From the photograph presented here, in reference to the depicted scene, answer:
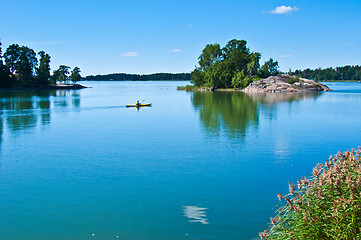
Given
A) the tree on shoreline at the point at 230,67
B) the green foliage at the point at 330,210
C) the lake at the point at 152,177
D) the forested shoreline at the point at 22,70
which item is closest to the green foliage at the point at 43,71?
the forested shoreline at the point at 22,70

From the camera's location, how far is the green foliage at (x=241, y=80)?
12138 cm

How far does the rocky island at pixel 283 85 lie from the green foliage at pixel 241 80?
194 cm

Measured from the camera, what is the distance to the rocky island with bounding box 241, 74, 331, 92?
11519 centimetres

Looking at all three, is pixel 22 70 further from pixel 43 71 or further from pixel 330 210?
pixel 330 210

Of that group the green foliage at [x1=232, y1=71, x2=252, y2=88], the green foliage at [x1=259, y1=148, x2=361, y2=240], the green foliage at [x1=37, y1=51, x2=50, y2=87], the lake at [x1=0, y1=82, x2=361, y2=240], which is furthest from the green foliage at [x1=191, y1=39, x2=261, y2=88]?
the green foliage at [x1=259, y1=148, x2=361, y2=240]

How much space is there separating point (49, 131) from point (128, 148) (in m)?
13.4

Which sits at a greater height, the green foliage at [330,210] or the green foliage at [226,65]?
the green foliage at [226,65]

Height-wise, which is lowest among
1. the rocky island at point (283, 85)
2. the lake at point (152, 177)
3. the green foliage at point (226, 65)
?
the lake at point (152, 177)

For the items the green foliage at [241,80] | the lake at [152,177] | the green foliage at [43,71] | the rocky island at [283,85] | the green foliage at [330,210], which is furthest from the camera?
the green foliage at [43,71]

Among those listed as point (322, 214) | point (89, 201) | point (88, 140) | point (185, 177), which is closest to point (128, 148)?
point (88, 140)

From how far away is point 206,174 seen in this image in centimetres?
1769

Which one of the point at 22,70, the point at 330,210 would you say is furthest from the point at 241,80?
the point at 330,210

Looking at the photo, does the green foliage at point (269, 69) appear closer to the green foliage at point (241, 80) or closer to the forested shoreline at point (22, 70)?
the green foliage at point (241, 80)

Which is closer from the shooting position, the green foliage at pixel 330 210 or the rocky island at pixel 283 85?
the green foliage at pixel 330 210
